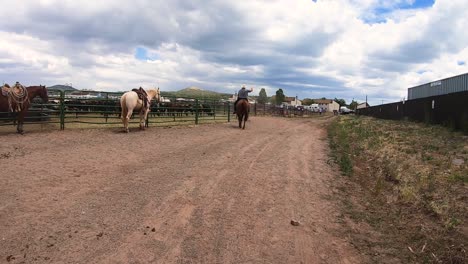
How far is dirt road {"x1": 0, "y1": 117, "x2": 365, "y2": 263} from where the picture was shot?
Answer: 4520 mm

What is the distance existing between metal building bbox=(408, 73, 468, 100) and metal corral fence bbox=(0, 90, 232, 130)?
16.7 m

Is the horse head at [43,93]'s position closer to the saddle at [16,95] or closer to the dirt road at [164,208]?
the saddle at [16,95]

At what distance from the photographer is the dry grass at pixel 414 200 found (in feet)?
15.4

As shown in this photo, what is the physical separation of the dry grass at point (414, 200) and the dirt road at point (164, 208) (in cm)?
55

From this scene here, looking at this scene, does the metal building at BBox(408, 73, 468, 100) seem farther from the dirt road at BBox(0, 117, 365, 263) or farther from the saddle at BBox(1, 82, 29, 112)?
the saddle at BBox(1, 82, 29, 112)

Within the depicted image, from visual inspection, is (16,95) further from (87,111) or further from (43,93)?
(87,111)

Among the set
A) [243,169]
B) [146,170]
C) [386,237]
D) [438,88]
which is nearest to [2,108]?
[146,170]

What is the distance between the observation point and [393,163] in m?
9.35

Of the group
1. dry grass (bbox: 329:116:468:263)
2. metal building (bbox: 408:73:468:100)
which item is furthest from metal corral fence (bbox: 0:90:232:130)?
metal building (bbox: 408:73:468:100)

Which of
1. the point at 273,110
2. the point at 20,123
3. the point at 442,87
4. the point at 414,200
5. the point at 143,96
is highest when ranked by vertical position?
the point at 442,87

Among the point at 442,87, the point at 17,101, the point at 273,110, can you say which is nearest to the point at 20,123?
the point at 17,101

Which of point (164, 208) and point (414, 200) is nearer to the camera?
point (164, 208)

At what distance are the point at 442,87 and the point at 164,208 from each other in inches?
1313

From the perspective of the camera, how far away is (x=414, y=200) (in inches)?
251
